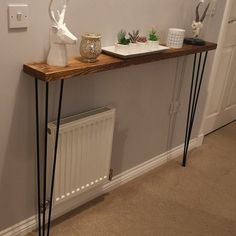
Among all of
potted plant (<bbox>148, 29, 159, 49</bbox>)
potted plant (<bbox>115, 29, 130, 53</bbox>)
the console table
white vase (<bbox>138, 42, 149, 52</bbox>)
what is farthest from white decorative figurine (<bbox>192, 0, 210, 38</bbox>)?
potted plant (<bbox>115, 29, 130, 53</bbox>)

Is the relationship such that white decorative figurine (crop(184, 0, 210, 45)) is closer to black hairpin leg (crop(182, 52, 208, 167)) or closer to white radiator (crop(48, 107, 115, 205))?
black hairpin leg (crop(182, 52, 208, 167))

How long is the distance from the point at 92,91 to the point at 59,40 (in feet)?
1.52

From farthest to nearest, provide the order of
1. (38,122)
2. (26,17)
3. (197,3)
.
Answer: (197,3) → (38,122) → (26,17)

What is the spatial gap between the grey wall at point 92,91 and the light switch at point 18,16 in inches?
0.9

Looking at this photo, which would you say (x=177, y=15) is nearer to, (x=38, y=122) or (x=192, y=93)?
(x=192, y=93)

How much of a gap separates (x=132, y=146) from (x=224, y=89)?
4.58ft

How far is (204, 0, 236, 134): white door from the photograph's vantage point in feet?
9.32

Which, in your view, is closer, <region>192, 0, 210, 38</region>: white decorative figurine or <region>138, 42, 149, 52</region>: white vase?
<region>138, 42, 149, 52</region>: white vase

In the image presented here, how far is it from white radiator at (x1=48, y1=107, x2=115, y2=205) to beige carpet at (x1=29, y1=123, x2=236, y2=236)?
191 millimetres

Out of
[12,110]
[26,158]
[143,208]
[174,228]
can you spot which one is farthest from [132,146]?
[12,110]

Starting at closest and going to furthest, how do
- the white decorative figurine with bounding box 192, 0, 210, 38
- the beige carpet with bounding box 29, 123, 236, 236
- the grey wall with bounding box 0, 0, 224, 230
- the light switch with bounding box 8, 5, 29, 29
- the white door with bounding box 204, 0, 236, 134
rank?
1. the light switch with bounding box 8, 5, 29, 29
2. the grey wall with bounding box 0, 0, 224, 230
3. the beige carpet with bounding box 29, 123, 236, 236
4. the white decorative figurine with bounding box 192, 0, 210, 38
5. the white door with bounding box 204, 0, 236, 134

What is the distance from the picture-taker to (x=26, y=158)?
171cm

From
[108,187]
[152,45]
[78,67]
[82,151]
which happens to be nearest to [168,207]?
[108,187]

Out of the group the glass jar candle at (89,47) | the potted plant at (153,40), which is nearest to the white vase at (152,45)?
the potted plant at (153,40)
